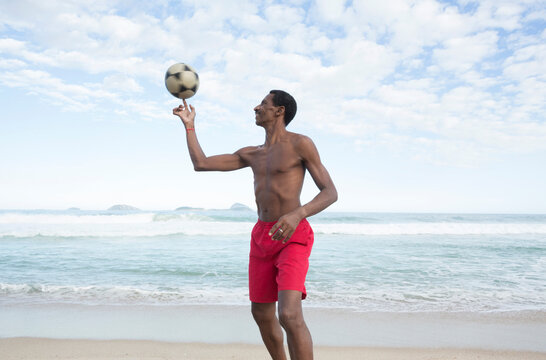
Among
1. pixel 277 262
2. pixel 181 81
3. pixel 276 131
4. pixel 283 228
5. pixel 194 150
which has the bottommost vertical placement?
pixel 277 262

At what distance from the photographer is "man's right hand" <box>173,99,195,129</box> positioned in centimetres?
347

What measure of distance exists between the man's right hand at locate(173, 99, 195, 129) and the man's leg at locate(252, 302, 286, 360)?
1448mm

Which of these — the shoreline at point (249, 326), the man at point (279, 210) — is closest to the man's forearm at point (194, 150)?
the man at point (279, 210)

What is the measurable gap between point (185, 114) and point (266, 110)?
28.2 inches

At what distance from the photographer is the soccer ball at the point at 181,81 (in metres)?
3.57

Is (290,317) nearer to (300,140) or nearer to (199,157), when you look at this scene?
(300,140)

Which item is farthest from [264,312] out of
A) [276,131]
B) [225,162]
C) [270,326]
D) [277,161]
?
[276,131]

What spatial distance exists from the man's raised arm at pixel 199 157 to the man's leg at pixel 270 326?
1055 millimetres

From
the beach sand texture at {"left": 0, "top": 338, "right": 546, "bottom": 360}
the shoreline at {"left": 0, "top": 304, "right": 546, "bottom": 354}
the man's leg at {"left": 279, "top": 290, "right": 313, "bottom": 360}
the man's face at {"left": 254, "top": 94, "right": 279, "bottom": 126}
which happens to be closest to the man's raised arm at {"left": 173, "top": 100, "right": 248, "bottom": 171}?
the man's face at {"left": 254, "top": 94, "right": 279, "bottom": 126}

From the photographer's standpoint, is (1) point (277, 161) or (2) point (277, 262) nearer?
(2) point (277, 262)

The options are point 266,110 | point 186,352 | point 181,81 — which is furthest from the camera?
point 186,352

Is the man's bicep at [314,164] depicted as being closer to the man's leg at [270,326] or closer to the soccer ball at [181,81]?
the man's leg at [270,326]

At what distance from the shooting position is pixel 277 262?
285 centimetres

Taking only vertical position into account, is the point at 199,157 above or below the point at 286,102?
below
